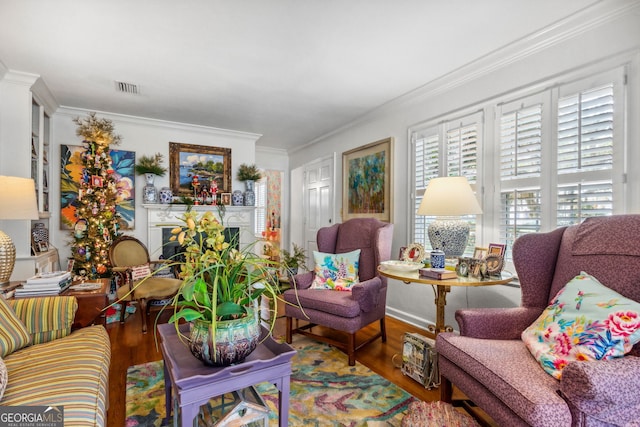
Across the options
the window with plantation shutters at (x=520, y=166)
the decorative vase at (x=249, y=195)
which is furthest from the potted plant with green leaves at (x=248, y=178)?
the window with plantation shutters at (x=520, y=166)

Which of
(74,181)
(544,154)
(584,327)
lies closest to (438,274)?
(584,327)

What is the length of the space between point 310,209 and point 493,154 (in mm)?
3419

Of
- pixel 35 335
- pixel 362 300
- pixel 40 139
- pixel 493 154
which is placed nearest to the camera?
pixel 35 335

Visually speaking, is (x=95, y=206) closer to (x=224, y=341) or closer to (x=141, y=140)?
(x=141, y=140)

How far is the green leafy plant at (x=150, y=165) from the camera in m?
4.37

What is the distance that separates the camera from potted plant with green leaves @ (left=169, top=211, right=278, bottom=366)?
1.28 metres

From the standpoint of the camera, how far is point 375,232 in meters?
3.02

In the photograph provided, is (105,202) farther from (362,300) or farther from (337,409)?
(337,409)

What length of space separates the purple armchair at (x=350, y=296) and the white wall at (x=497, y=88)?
0.69 m

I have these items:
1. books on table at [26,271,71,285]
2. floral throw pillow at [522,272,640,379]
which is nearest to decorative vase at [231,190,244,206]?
books on table at [26,271,71,285]

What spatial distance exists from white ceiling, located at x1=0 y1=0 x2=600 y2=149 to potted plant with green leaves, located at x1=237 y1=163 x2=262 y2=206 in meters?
1.46

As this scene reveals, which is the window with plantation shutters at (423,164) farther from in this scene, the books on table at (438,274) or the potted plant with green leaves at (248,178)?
the potted plant with green leaves at (248,178)

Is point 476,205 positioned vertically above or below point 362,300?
above

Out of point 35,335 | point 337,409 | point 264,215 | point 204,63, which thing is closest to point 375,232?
point 337,409
